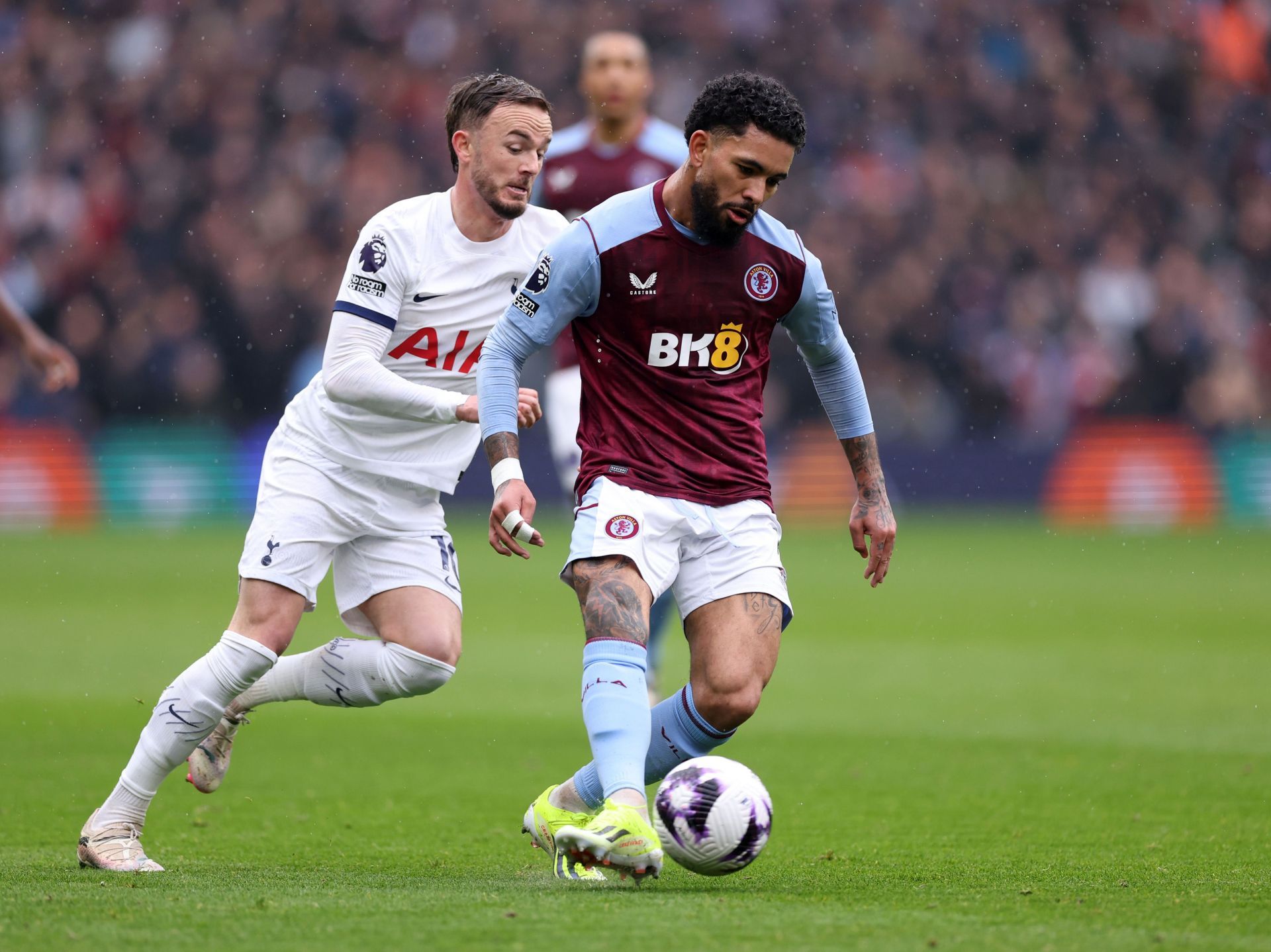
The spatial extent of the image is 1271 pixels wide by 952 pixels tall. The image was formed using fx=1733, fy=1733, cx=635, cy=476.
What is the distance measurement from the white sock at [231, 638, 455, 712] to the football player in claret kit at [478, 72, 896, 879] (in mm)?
720

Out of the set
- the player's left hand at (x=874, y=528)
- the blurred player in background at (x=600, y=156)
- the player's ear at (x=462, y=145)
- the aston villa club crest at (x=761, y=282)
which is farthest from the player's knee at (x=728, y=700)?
the blurred player in background at (x=600, y=156)

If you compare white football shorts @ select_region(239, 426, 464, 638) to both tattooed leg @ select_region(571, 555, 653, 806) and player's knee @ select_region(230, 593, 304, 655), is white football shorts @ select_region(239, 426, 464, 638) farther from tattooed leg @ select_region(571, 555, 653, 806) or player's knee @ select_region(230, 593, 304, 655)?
tattooed leg @ select_region(571, 555, 653, 806)

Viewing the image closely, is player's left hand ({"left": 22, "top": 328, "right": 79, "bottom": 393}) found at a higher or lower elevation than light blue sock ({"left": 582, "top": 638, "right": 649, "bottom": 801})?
higher

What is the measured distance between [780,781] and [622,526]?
278cm

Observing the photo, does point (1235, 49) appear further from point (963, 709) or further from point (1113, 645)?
point (963, 709)

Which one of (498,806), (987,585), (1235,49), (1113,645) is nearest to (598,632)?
(498,806)

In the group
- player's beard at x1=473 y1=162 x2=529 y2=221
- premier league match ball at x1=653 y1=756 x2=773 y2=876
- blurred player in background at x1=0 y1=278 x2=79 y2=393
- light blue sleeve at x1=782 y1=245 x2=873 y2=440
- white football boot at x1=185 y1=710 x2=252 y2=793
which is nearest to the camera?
premier league match ball at x1=653 y1=756 x2=773 y2=876

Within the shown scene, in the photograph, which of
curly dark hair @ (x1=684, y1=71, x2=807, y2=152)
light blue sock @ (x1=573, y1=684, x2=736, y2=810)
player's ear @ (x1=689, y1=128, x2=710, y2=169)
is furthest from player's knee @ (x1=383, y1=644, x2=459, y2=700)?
curly dark hair @ (x1=684, y1=71, x2=807, y2=152)

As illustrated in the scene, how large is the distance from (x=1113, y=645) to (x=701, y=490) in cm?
759

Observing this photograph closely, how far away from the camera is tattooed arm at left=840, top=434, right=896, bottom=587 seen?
5.41 m

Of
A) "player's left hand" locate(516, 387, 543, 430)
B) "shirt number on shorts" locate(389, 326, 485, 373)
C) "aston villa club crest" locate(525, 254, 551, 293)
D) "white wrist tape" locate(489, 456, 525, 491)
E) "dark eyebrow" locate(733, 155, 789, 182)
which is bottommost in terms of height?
"white wrist tape" locate(489, 456, 525, 491)

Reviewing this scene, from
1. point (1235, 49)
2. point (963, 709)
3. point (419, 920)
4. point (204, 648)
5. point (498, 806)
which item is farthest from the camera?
point (1235, 49)

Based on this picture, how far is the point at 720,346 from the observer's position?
5180 mm

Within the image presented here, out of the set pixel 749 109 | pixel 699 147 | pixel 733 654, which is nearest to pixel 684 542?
pixel 733 654
